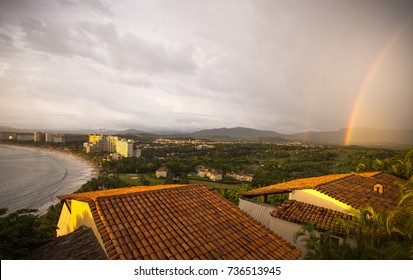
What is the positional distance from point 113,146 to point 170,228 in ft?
169

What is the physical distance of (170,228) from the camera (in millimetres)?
3072

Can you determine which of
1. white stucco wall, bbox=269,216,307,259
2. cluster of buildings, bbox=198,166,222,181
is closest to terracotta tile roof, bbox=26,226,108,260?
white stucco wall, bbox=269,216,307,259

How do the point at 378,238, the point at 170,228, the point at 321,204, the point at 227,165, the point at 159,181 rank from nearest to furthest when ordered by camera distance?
the point at 378,238
the point at 170,228
the point at 321,204
the point at 159,181
the point at 227,165

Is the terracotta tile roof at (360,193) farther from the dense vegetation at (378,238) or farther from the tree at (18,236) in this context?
the tree at (18,236)

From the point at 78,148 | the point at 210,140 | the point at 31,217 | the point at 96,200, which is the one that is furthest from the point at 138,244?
the point at 78,148

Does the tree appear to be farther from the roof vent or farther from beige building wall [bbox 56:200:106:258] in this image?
the roof vent

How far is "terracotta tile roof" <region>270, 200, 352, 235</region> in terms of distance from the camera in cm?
404

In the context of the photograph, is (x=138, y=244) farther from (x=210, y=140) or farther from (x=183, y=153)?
(x=210, y=140)

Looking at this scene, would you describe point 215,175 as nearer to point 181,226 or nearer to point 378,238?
point 181,226

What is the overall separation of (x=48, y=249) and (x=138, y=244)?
178 centimetres

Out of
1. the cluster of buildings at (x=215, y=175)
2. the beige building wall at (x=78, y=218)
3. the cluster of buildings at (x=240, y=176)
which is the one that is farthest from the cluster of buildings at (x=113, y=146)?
the beige building wall at (x=78, y=218)

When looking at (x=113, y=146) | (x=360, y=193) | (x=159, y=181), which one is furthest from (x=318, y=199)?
(x=113, y=146)

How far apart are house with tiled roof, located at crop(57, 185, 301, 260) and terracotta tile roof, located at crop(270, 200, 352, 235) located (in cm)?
107
